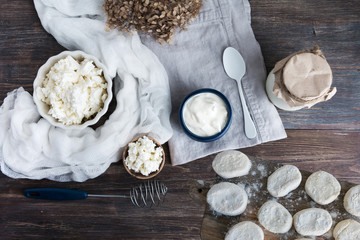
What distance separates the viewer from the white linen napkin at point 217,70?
1.07 metres

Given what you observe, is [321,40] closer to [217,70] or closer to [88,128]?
[217,70]

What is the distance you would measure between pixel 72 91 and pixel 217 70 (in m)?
0.45

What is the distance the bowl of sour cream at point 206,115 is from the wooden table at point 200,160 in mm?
140

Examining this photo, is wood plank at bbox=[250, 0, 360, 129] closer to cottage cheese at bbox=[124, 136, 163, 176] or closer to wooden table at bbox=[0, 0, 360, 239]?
wooden table at bbox=[0, 0, 360, 239]

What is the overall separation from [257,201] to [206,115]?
0.99 ft

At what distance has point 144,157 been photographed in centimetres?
96

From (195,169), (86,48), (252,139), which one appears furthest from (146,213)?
(86,48)

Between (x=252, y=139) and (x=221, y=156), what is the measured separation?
13cm

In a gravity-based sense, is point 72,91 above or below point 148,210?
above

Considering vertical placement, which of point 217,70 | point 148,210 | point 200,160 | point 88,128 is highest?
point 217,70

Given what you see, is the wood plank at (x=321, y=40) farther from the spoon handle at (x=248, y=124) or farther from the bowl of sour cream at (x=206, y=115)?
the bowl of sour cream at (x=206, y=115)

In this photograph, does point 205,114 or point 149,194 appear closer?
point 205,114

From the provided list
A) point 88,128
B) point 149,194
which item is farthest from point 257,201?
point 88,128

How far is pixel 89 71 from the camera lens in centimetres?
95
